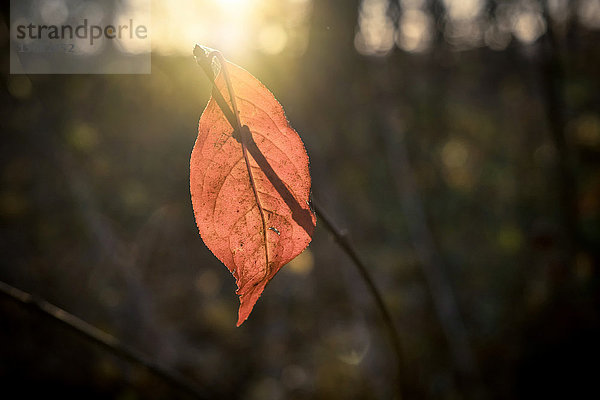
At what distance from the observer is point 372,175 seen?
529 centimetres

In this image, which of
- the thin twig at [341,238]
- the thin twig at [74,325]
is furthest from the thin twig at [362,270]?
the thin twig at [74,325]

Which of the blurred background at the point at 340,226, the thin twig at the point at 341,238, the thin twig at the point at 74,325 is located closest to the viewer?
the thin twig at the point at 341,238

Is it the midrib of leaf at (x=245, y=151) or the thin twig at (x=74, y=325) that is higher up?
the midrib of leaf at (x=245, y=151)

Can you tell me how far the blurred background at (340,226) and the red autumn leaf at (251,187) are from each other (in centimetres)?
49

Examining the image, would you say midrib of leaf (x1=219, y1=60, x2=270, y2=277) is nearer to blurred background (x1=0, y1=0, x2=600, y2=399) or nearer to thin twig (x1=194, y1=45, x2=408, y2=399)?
thin twig (x1=194, y1=45, x2=408, y2=399)

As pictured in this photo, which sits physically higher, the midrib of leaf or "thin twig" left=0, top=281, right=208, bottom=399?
the midrib of leaf

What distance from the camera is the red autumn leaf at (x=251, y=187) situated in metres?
0.45

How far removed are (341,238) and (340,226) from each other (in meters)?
1.21

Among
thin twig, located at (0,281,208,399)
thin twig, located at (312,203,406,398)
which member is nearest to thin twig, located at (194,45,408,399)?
thin twig, located at (312,203,406,398)

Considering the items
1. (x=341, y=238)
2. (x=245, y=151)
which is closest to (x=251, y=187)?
(x=245, y=151)

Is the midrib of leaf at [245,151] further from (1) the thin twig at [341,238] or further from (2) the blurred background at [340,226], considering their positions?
(2) the blurred background at [340,226]

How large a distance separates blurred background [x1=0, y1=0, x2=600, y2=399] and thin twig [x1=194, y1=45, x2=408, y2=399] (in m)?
0.10

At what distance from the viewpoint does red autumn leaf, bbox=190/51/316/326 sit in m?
0.45

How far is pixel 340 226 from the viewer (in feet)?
5.75
